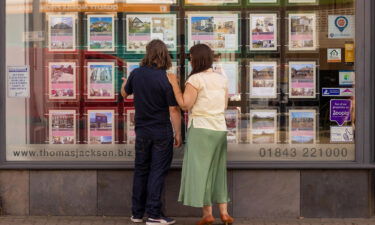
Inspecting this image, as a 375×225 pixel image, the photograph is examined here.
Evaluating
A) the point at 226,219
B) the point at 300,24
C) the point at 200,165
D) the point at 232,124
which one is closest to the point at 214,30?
the point at 300,24

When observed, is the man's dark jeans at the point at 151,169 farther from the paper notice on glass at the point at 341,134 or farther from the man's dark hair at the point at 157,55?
the paper notice on glass at the point at 341,134

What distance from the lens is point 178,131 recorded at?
315 inches

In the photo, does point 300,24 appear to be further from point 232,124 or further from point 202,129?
point 202,129

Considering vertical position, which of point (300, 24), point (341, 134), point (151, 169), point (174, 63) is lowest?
point (151, 169)

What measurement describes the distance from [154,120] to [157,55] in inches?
24.5

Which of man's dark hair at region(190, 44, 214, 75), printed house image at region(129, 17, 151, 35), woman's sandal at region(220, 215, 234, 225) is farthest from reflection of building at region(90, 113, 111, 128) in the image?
woman's sandal at region(220, 215, 234, 225)

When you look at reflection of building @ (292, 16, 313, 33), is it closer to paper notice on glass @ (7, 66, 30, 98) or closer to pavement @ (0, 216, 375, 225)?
pavement @ (0, 216, 375, 225)

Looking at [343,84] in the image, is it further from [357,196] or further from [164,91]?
[164,91]

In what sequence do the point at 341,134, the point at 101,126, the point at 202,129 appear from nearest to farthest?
the point at 202,129 → the point at 341,134 → the point at 101,126

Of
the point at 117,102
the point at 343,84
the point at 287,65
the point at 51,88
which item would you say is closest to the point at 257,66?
the point at 287,65

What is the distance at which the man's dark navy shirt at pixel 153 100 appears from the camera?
789cm

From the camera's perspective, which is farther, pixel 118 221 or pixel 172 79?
pixel 118 221

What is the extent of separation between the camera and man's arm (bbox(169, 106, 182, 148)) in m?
7.93

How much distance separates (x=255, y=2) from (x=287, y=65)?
738 mm
